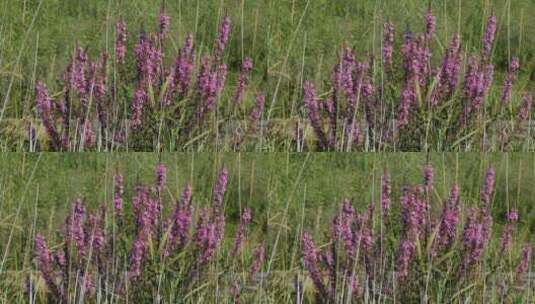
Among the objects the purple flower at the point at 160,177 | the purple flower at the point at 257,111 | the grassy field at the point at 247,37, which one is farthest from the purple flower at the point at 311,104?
the purple flower at the point at 160,177

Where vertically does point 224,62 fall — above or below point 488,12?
below

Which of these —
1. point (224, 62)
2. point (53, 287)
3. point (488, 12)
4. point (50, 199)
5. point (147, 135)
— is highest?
point (488, 12)

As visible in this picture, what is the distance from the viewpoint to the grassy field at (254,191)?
8.63 feet

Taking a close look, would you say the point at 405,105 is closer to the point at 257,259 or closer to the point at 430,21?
the point at 430,21

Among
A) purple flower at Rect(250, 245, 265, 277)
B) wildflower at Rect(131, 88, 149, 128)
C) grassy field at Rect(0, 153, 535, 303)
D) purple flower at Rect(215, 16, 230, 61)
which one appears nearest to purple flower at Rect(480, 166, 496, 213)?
grassy field at Rect(0, 153, 535, 303)

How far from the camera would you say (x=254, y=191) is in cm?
265

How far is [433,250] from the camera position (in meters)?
2.69

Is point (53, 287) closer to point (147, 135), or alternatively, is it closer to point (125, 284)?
point (125, 284)

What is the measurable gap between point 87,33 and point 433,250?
3.86ft

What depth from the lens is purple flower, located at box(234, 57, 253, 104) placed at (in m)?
2.67

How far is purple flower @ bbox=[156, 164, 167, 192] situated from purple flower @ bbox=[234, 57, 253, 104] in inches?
11.2

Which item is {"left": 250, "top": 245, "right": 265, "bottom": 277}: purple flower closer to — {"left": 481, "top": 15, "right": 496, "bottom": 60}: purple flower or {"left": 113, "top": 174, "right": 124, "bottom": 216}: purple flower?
{"left": 113, "top": 174, "right": 124, "bottom": 216}: purple flower

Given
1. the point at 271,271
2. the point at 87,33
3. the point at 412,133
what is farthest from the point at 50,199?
the point at 412,133

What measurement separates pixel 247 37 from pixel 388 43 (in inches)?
16.3
